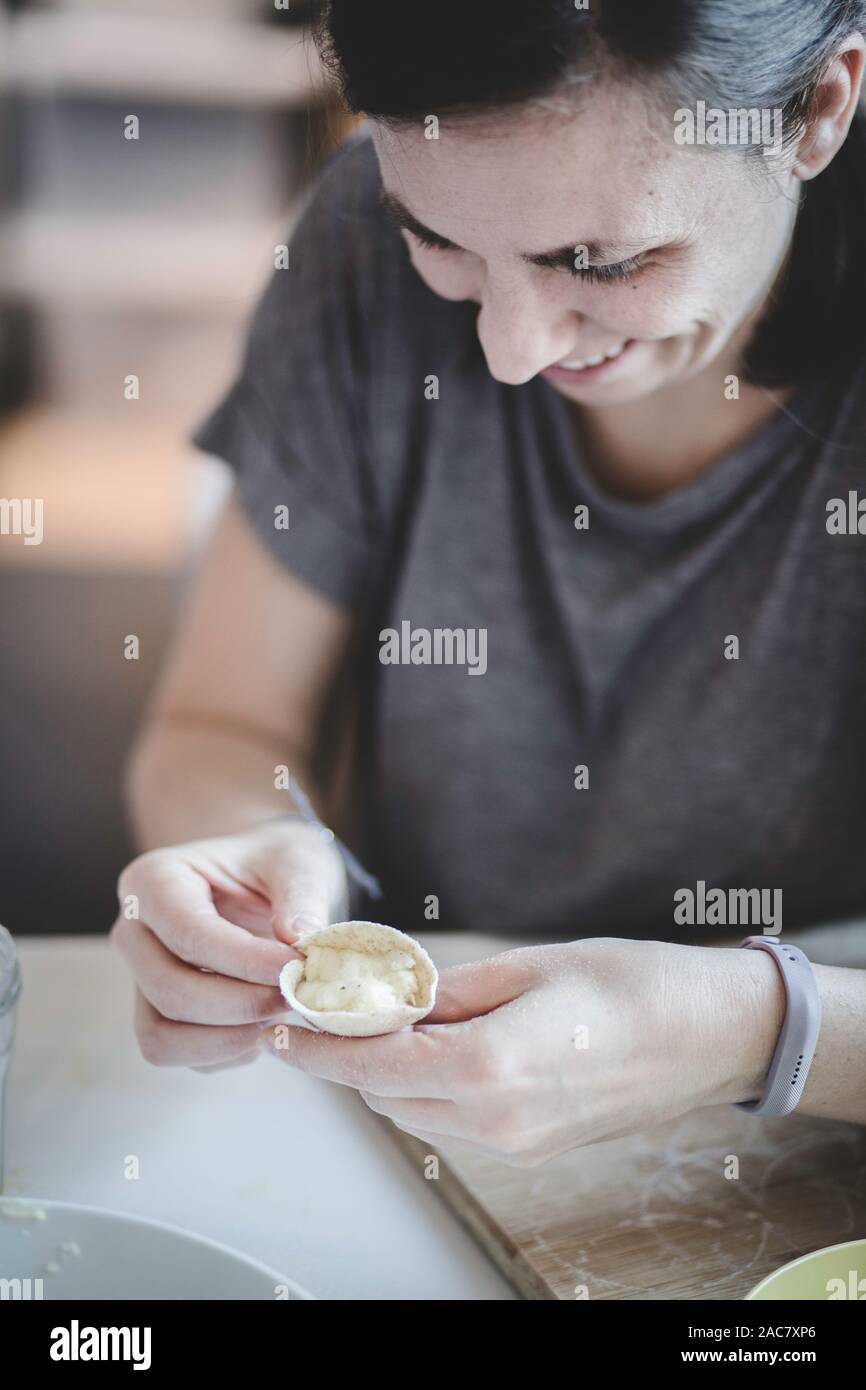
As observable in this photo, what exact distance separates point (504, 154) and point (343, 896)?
1.65 ft

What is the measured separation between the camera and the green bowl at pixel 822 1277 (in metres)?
0.65

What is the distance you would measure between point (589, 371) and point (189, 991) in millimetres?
464

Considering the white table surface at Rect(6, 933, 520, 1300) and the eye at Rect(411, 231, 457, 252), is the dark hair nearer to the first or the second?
the eye at Rect(411, 231, 457, 252)

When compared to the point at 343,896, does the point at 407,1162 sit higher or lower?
lower

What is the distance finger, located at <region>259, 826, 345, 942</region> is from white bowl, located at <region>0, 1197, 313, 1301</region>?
7.1 inches

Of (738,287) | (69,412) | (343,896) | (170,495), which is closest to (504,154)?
(738,287)

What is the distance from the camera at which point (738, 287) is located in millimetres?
739

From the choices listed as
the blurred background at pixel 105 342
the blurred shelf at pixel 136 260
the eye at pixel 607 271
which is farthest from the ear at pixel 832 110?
the blurred shelf at pixel 136 260

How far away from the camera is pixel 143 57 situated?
8.00ft

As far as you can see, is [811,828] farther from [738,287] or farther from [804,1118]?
[738,287]

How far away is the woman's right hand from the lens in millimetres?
736

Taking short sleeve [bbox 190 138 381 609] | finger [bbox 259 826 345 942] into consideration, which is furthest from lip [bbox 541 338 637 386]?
finger [bbox 259 826 345 942]

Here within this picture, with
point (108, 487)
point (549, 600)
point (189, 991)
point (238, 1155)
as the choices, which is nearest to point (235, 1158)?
point (238, 1155)

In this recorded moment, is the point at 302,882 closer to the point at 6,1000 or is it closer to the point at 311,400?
the point at 6,1000
